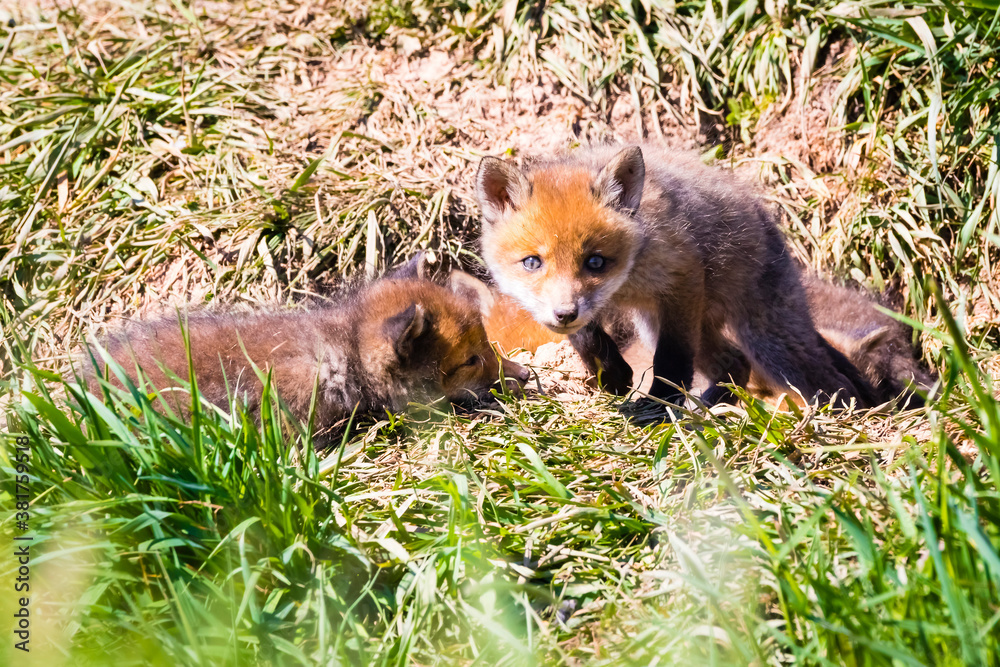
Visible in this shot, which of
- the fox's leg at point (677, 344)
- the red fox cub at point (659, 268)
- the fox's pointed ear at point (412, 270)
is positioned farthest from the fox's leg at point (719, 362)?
the fox's pointed ear at point (412, 270)

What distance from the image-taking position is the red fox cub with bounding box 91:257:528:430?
128 inches

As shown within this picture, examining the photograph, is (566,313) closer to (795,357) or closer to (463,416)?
(463,416)

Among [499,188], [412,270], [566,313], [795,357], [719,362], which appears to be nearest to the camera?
[566,313]

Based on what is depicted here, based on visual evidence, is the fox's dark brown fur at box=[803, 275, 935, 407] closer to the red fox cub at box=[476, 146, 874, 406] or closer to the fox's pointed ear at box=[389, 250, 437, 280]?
the red fox cub at box=[476, 146, 874, 406]

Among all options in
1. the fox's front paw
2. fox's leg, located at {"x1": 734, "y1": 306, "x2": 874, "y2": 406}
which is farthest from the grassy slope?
fox's leg, located at {"x1": 734, "y1": 306, "x2": 874, "y2": 406}

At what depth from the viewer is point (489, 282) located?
457 centimetres

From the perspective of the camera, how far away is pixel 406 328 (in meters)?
3.38

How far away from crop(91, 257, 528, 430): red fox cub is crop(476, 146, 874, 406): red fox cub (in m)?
0.41

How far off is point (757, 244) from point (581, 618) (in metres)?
2.68

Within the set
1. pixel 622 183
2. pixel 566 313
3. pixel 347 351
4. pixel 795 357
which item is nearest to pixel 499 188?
pixel 622 183

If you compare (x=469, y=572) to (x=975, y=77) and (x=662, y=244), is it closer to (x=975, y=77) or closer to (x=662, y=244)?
(x=662, y=244)

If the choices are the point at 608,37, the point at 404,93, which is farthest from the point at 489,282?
the point at 608,37

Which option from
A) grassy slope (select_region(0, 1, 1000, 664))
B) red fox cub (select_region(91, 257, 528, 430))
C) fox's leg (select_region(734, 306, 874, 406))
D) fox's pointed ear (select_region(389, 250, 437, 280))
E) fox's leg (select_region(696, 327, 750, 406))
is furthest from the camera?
fox's leg (select_region(696, 327, 750, 406))

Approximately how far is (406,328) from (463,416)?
1.76 feet
